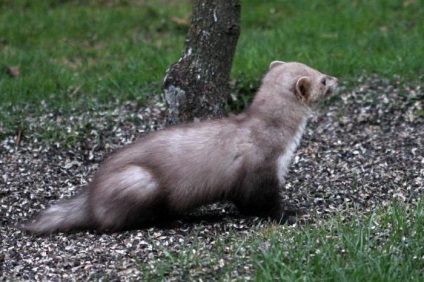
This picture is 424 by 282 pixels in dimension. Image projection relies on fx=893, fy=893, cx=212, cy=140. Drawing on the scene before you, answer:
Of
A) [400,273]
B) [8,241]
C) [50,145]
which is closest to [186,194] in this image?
[8,241]

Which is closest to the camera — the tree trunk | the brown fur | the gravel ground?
the gravel ground

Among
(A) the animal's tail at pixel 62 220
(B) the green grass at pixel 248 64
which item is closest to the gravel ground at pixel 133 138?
(A) the animal's tail at pixel 62 220

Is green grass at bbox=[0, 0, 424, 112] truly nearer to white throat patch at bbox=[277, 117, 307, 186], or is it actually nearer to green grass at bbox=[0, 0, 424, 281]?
green grass at bbox=[0, 0, 424, 281]

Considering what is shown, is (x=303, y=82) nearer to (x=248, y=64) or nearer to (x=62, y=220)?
(x=62, y=220)

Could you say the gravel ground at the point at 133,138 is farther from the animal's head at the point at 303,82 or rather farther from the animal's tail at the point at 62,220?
the animal's head at the point at 303,82

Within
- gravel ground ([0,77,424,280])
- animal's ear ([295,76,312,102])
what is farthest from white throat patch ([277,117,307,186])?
gravel ground ([0,77,424,280])

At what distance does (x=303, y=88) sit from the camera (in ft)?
21.7

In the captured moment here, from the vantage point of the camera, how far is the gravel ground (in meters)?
5.79

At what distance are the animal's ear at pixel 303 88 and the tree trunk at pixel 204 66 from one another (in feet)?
3.72

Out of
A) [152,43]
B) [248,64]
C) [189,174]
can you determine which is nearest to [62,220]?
[189,174]

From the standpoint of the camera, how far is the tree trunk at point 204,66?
7.48 m

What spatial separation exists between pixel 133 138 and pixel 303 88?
2.11m

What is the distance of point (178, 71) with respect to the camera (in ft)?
24.9

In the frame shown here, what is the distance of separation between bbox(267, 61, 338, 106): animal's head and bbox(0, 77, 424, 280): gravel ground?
783 mm
